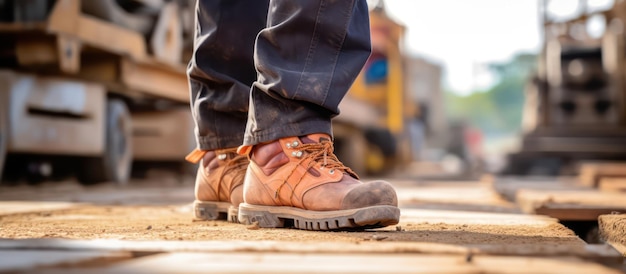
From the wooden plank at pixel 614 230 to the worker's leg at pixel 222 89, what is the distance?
891mm

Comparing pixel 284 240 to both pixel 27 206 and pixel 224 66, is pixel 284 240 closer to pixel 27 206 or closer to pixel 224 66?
pixel 224 66

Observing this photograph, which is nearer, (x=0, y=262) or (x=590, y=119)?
(x=0, y=262)

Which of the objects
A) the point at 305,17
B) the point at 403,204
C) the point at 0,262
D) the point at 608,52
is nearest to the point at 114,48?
the point at 403,204

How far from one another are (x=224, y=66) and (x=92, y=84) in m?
2.88

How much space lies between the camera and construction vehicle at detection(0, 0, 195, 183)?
4.16m

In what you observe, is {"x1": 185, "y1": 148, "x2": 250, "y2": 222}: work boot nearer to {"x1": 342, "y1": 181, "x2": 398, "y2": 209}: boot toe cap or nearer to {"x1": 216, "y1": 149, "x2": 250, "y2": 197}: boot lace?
{"x1": 216, "y1": 149, "x2": 250, "y2": 197}: boot lace

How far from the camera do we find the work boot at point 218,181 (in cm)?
212

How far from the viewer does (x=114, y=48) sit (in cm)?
464

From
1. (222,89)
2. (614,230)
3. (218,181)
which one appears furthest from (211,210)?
(614,230)

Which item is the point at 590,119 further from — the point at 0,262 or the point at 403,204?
the point at 0,262

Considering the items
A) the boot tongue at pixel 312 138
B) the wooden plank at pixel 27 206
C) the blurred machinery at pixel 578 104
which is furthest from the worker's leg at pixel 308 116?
the blurred machinery at pixel 578 104

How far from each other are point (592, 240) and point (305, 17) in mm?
957

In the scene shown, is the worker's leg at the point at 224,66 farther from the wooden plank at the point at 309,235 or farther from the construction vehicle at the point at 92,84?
the construction vehicle at the point at 92,84

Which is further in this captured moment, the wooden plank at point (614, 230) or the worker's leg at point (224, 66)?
the worker's leg at point (224, 66)
